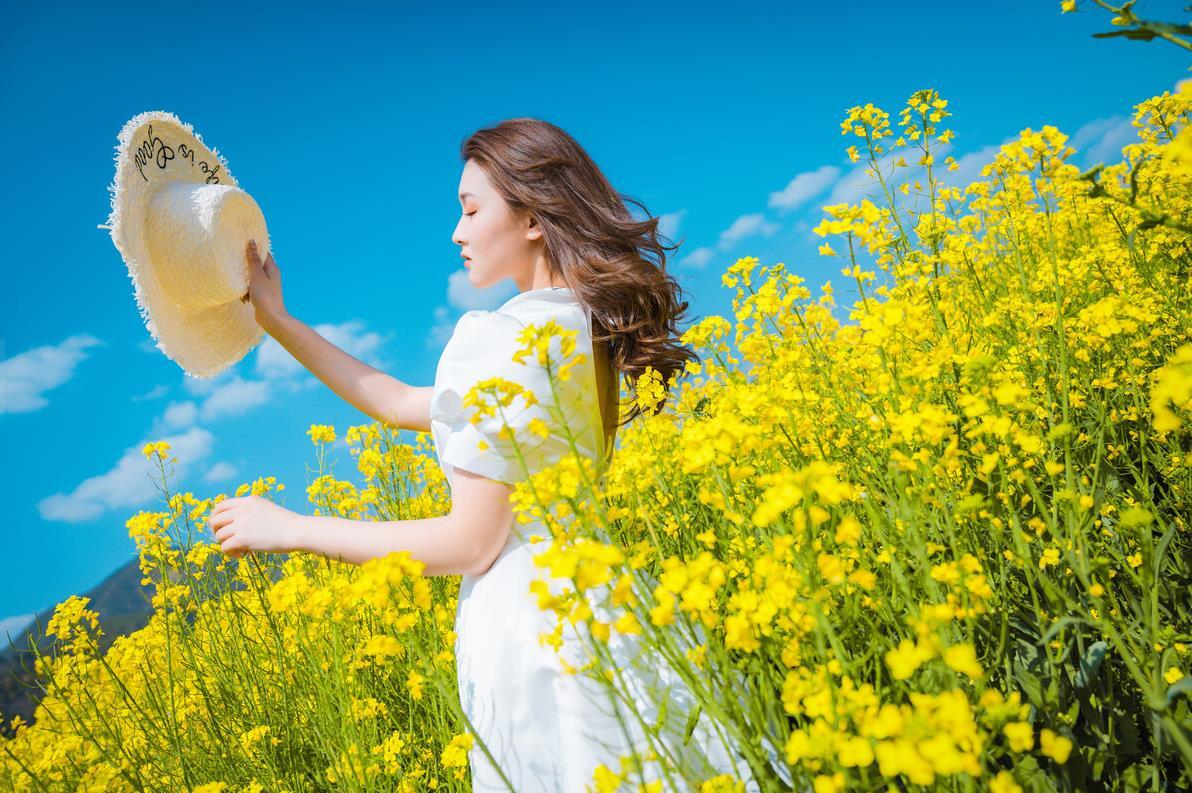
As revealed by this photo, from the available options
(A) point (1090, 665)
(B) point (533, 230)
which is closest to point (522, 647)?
(A) point (1090, 665)

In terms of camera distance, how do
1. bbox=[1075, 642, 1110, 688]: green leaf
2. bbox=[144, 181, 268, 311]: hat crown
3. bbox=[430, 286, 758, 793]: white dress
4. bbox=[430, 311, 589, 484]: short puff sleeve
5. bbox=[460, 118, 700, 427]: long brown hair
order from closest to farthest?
1. bbox=[1075, 642, 1110, 688]: green leaf
2. bbox=[430, 286, 758, 793]: white dress
3. bbox=[430, 311, 589, 484]: short puff sleeve
4. bbox=[144, 181, 268, 311]: hat crown
5. bbox=[460, 118, 700, 427]: long brown hair

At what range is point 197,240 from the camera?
1.69 metres

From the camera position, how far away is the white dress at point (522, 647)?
131 cm

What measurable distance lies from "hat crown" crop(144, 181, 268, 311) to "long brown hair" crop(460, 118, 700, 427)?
0.64 metres

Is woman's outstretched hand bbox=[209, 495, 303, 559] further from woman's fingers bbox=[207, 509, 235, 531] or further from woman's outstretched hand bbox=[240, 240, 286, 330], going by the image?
woman's outstretched hand bbox=[240, 240, 286, 330]

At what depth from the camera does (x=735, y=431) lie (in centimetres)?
96

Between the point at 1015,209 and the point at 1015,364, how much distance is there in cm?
127

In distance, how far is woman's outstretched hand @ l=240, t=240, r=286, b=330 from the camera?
191 centimetres

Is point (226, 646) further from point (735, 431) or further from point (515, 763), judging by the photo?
point (735, 431)

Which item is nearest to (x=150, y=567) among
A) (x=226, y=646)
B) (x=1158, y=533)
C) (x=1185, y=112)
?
(x=226, y=646)

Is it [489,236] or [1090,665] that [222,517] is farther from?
[1090,665]

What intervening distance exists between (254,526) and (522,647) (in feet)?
1.97

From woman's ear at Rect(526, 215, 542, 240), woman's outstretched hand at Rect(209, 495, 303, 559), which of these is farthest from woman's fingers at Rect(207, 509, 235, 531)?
woman's ear at Rect(526, 215, 542, 240)

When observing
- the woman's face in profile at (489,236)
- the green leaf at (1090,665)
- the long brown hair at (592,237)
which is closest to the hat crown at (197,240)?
the woman's face in profile at (489,236)
